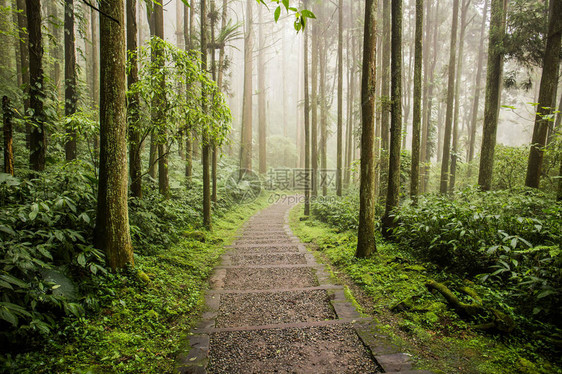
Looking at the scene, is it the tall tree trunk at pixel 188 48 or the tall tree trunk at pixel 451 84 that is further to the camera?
the tall tree trunk at pixel 451 84

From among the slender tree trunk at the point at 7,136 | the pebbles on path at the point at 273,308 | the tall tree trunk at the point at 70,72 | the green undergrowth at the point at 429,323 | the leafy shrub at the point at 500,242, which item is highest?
the tall tree trunk at the point at 70,72

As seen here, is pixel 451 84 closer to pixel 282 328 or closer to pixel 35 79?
pixel 282 328

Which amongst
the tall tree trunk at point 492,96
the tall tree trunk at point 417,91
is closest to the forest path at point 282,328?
the tall tree trunk at point 417,91

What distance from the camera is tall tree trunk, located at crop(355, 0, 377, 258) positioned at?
5.04 meters

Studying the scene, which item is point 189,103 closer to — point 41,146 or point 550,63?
point 41,146

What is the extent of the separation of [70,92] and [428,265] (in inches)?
364

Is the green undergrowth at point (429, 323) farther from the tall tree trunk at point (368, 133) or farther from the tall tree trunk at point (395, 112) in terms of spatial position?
the tall tree trunk at point (395, 112)

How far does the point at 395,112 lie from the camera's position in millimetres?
5883

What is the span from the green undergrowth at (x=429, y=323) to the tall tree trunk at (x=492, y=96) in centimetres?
540

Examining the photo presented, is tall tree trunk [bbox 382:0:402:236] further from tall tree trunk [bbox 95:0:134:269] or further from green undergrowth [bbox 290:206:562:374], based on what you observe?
tall tree trunk [bbox 95:0:134:269]

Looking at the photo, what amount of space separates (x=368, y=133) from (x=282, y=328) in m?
3.83

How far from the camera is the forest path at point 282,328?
2623mm

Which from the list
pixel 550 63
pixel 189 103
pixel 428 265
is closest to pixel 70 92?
pixel 189 103

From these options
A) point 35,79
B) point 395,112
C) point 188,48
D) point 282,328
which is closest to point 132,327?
point 282,328
